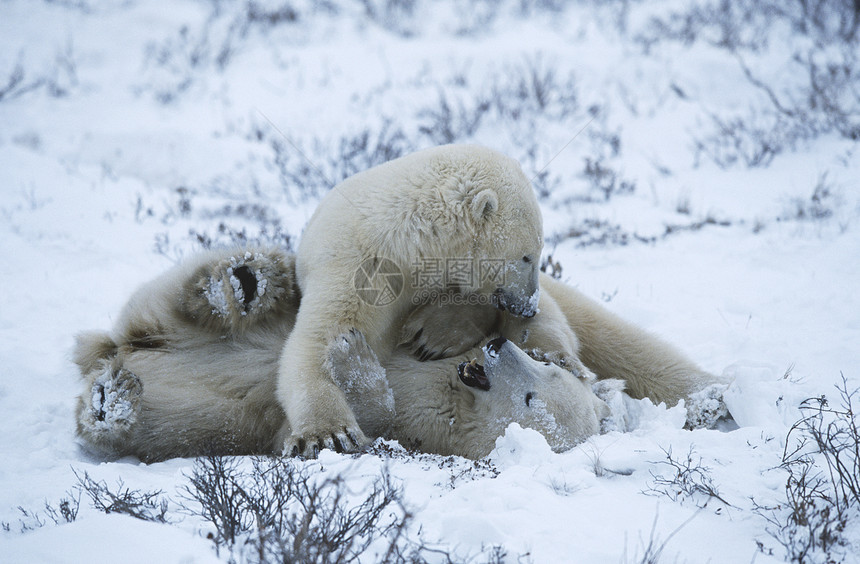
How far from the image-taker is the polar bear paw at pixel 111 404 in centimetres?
299

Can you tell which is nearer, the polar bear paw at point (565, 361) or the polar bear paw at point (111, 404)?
the polar bear paw at point (111, 404)

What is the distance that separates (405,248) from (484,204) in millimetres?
485

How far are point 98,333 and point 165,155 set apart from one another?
484 cm

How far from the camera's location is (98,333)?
368 centimetres

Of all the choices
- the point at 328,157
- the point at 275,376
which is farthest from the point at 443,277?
the point at 328,157

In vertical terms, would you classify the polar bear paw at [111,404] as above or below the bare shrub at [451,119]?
below

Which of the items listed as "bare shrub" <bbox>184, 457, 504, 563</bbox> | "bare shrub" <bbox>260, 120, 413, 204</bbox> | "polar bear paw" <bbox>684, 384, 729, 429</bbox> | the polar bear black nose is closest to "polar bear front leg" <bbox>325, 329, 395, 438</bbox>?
the polar bear black nose

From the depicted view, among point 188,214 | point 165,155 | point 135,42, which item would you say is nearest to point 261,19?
point 135,42

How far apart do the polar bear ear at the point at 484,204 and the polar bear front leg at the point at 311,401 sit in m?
1.04

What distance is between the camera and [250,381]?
340 cm

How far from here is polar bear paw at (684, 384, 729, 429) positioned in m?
3.35

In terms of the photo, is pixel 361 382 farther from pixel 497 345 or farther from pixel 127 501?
pixel 127 501

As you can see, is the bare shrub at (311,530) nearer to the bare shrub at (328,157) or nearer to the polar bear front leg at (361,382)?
the polar bear front leg at (361,382)

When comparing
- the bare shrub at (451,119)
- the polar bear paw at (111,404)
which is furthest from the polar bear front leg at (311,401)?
the bare shrub at (451,119)
